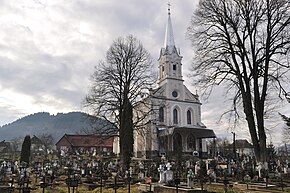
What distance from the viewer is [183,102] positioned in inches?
1804

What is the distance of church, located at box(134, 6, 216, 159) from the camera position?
4022 centimetres

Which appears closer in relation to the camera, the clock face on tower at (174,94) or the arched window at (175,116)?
the arched window at (175,116)

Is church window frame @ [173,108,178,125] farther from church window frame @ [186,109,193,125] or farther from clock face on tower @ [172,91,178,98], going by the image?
clock face on tower @ [172,91,178,98]

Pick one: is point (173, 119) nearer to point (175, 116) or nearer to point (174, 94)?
point (175, 116)

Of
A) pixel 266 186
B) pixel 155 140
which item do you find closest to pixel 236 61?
pixel 266 186

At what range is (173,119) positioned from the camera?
44.3 meters

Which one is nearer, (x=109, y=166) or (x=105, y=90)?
(x=105, y=90)

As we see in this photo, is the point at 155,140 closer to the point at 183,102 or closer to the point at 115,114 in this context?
the point at 183,102

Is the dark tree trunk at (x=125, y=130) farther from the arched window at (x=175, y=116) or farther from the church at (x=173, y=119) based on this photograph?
the arched window at (x=175, y=116)

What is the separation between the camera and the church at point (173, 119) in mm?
40219

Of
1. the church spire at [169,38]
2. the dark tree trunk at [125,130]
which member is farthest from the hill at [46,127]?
the dark tree trunk at [125,130]

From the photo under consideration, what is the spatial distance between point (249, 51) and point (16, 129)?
182m

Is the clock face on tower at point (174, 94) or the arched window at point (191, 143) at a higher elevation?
the clock face on tower at point (174, 94)

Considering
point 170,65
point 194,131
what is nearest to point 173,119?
point 194,131
